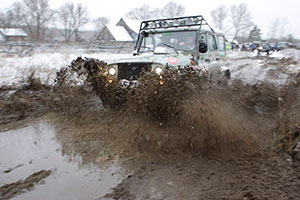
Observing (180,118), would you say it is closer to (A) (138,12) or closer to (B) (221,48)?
(B) (221,48)

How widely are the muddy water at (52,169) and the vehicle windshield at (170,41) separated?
3.50 meters

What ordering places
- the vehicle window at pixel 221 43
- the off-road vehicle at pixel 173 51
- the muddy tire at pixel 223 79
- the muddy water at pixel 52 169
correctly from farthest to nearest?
1. the vehicle window at pixel 221 43
2. the muddy tire at pixel 223 79
3. the off-road vehicle at pixel 173 51
4. the muddy water at pixel 52 169

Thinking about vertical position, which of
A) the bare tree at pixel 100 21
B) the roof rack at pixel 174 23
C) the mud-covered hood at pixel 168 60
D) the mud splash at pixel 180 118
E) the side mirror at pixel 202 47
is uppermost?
the bare tree at pixel 100 21

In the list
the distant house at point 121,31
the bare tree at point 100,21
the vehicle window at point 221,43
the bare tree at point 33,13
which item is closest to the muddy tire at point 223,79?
the vehicle window at point 221,43

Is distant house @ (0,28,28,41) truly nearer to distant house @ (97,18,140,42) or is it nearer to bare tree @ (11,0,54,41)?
bare tree @ (11,0,54,41)

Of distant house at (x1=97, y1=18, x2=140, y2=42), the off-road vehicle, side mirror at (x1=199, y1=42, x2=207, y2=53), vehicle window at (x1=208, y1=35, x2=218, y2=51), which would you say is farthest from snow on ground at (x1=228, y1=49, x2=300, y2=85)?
distant house at (x1=97, y1=18, x2=140, y2=42)

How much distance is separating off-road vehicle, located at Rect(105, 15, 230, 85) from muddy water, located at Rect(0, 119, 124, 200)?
191cm

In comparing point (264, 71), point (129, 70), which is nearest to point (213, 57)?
point (129, 70)

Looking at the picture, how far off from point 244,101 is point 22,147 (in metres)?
5.08

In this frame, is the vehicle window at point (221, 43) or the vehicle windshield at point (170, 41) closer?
the vehicle windshield at point (170, 41)

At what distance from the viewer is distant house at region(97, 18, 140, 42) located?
46.2 meters

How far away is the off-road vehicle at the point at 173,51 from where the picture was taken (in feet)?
17.7

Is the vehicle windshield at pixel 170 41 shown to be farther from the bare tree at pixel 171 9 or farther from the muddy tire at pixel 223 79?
the bare tree at pixel 171 9

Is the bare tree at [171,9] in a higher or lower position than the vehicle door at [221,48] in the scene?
higher
